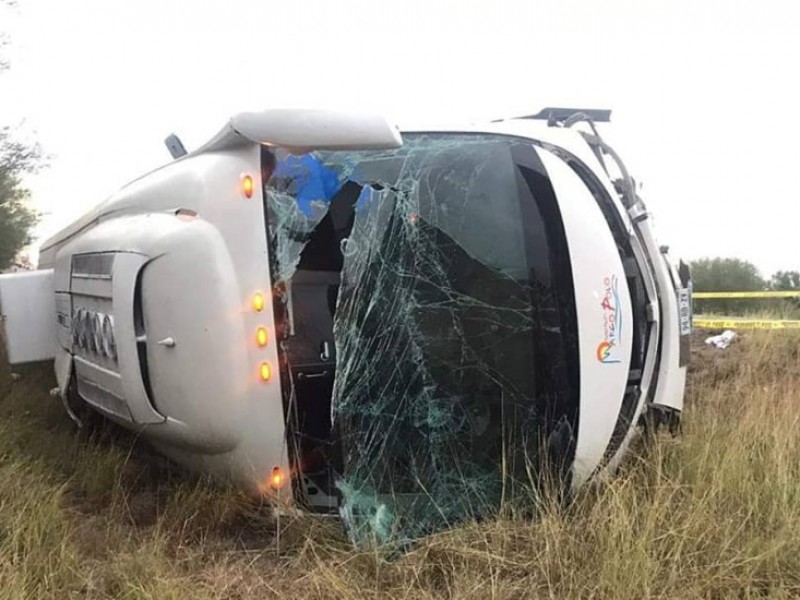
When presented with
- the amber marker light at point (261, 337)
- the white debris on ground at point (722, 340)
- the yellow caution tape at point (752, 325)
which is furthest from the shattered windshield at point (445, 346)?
the yellow caution tape at point (752, 325)

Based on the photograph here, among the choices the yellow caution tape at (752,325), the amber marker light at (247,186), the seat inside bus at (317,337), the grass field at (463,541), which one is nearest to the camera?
the grass field at (463,541)

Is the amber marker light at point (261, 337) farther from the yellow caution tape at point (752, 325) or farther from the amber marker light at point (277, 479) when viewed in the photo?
the yellow caution tape at point (752, 325)

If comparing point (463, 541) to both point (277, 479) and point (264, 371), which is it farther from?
point (264, 371)

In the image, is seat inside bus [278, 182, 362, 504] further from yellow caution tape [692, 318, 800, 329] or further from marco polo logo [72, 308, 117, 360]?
yellow caution tape [692, 318, 800, 329]

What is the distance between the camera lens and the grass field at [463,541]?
8.55ft

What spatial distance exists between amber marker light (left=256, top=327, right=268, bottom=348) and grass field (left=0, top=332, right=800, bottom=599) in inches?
28.1

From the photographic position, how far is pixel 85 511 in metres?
3.60

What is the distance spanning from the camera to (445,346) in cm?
Answer: 315

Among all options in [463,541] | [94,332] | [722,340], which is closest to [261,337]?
[463,541]

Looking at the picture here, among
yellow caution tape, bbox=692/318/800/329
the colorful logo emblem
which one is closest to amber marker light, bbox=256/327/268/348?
the colorful logo emblem

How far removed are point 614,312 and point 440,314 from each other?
69 centimetres

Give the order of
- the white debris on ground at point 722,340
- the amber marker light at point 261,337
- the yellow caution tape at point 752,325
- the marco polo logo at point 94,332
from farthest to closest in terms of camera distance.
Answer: the yellow caution tape at point 752,325 < the white debris on ground at point 722,340 < the marco polo logo at point 94,332 < the amber marker light at point 261,337

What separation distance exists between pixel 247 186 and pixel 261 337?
0.60m

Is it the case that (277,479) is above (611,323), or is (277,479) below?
below
